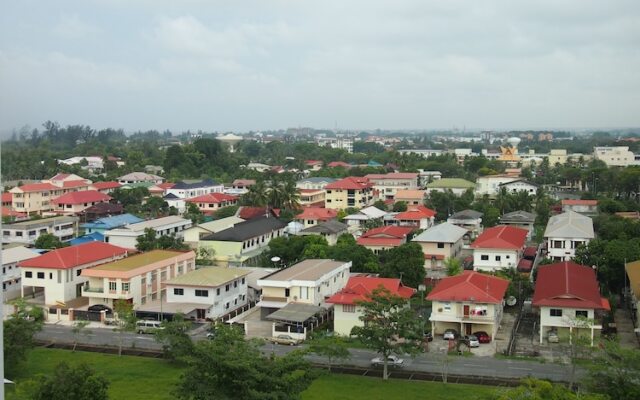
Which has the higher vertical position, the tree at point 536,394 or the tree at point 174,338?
the tree at point 536,394

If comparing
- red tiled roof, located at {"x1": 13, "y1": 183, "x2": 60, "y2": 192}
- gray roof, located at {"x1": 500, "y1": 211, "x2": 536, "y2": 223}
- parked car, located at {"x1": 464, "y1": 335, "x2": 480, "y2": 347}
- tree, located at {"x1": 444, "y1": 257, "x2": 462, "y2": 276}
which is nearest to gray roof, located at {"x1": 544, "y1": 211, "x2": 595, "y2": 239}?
tree, located at {"x1": 444, "y1": 257, "x2": 462, "y2": 276}

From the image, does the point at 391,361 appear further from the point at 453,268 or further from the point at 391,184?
the point at 391,184

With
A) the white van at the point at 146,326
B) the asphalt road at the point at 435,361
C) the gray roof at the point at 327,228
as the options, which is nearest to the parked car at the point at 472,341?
the asphalt road at the point at 435,361

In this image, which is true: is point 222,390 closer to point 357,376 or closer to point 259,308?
point 357,376

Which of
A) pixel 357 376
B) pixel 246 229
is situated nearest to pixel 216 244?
pixel 246 229

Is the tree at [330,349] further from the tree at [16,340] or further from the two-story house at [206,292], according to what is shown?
the tree at [16,340]

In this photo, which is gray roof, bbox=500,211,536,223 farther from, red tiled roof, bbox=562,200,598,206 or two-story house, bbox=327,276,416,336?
two-story house, bbox=327,276,416,336
